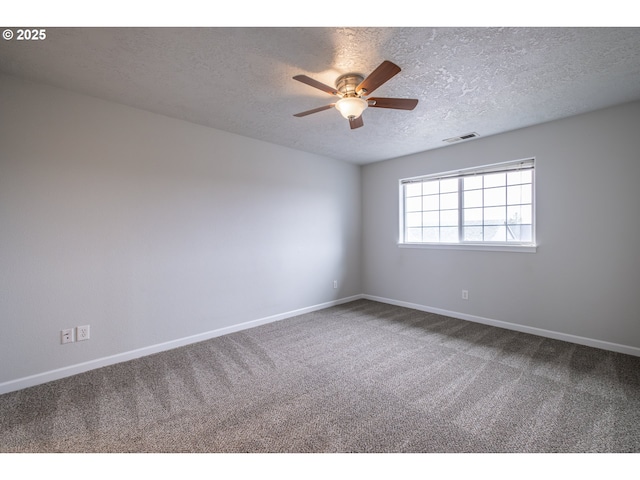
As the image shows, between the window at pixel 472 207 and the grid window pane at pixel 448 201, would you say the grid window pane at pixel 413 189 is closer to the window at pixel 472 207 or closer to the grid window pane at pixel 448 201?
the window at pixel 472 207

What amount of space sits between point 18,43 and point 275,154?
2.42 meters

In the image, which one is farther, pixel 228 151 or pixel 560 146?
pixel 228 151

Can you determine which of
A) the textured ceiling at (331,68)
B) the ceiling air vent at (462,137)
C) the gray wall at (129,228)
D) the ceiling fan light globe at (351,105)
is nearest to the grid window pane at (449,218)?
the ceiling air vent at (462,137)

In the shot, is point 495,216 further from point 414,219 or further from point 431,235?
point 414,219

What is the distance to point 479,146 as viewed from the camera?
3629 mm

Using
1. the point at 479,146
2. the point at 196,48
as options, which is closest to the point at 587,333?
the point at 479,146

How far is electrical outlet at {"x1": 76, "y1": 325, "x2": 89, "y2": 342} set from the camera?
2383 mm

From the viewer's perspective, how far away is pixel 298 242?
4082mm

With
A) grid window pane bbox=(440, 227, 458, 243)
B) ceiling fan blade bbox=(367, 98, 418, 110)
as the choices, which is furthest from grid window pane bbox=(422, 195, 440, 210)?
ceiling fan blade bbox=(367, 98, 418, 110)

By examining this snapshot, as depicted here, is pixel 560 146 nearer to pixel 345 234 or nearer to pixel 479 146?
pixel 479 146

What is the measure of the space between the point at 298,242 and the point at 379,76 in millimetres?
2638

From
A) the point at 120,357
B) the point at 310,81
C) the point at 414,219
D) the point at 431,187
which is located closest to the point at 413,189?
the point at 431,187

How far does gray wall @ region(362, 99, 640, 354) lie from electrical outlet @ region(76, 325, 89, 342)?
4.09m

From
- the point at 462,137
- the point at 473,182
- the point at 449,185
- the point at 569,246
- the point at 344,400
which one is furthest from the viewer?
the point at 449,185
